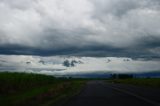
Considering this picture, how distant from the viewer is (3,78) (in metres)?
46.4

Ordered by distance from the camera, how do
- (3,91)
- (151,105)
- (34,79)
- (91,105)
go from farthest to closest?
(34,79)
(3,91)
(91,105)
(151,105)

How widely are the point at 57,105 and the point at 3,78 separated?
25152mm

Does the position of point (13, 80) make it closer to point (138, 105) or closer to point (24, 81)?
point (24, 81)

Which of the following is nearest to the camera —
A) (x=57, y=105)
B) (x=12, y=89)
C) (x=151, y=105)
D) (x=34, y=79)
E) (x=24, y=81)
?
(x=151, y=105)

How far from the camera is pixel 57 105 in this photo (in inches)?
901

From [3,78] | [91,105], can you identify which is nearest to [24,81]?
[3,78]

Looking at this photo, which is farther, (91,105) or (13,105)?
(13,105)

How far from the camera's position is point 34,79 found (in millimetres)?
66625

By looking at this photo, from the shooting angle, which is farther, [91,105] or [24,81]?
[24,81]

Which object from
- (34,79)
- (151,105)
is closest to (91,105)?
(151,105)

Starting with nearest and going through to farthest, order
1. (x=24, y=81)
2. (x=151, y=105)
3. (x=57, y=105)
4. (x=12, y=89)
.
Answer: (x=151, y=105) → (x=57, y=105) → (x=12, y=89) → (x=24, y=81)

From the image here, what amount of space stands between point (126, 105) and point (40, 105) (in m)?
6.50

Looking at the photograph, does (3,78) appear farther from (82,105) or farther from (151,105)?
(151,105)

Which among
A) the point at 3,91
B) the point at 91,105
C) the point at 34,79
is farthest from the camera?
the point at 34,79
